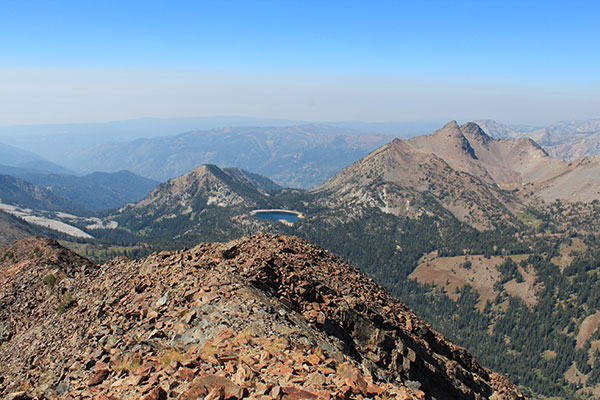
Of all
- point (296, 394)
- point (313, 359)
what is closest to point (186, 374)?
point (296, 394)

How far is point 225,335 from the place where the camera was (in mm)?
18438

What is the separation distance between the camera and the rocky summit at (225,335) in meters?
Answer: 15.4

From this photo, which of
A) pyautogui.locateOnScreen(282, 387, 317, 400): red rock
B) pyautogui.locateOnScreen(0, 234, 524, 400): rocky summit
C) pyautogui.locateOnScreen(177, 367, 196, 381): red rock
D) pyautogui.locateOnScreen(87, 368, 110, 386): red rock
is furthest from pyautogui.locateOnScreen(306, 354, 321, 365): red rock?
pyautogui.locateOnScreen(87, 368, 110, 386): red rock

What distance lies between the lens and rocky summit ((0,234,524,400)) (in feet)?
50.5

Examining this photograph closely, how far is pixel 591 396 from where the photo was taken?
18262 cm

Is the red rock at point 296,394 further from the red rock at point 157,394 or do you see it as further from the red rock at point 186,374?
the red rock at point 157,394

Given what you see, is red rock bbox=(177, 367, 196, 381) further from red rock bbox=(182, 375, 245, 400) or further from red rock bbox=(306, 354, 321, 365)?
red rock bbox=(306, 354, 321, 365)

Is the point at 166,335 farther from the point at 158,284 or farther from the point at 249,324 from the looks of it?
the point at 158,284

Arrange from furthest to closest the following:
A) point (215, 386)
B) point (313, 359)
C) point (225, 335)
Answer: point (225, 335)
point (313, 359)
point (215, 386)

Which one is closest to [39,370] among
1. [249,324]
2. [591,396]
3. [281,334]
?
[249,324]

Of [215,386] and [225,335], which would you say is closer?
[215,386]

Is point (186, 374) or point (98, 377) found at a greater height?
point (186, 374)

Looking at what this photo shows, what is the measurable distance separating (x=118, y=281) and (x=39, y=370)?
26.8 feet

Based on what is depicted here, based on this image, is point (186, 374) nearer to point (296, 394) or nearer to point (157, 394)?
point (157, 394)
